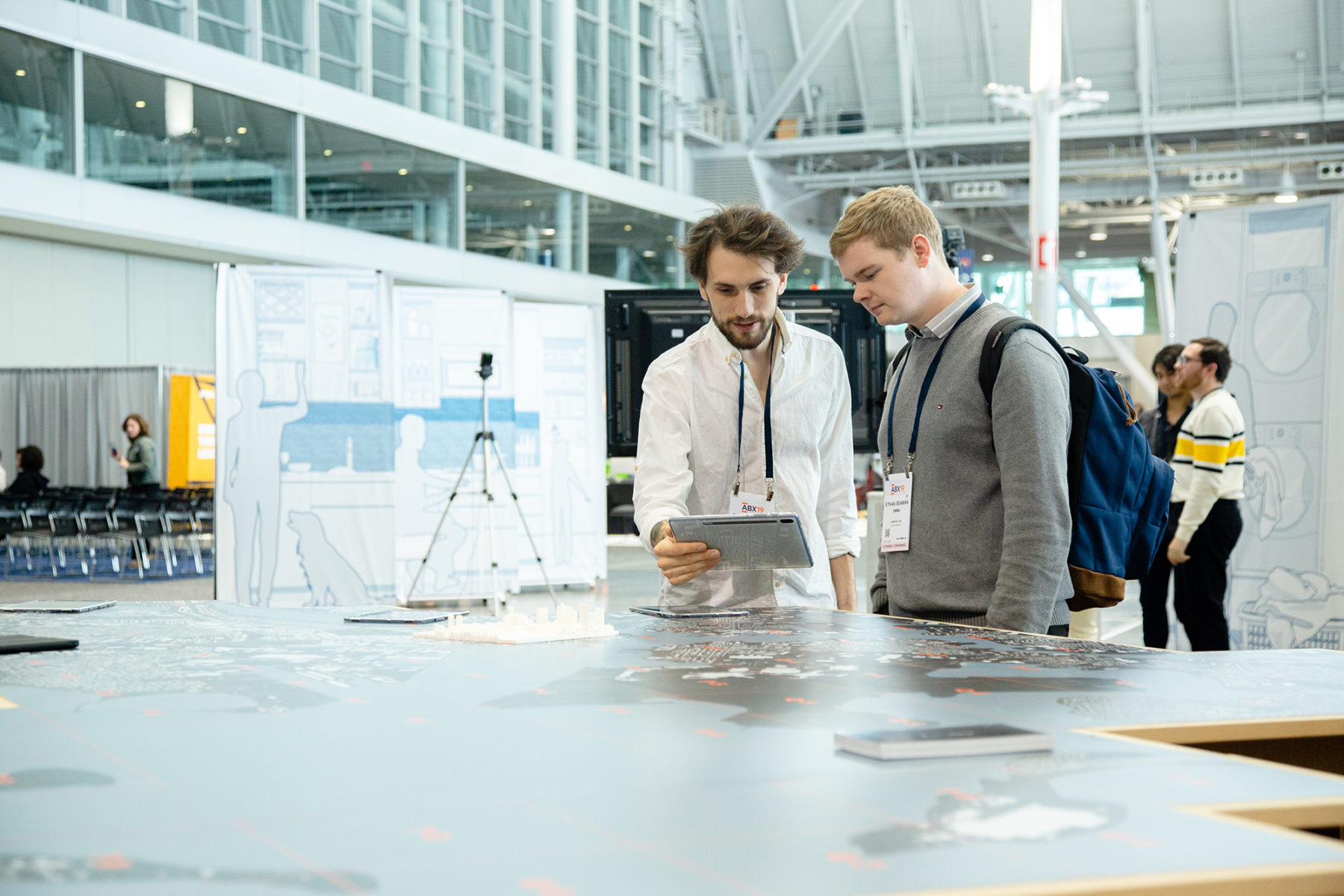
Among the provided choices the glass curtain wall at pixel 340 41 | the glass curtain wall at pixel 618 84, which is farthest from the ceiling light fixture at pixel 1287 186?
the glass curtain wall at pixel 340 41

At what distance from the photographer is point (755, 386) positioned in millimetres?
2736

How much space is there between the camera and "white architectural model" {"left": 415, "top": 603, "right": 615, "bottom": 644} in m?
2.07

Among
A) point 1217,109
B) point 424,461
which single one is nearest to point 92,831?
point 424,461

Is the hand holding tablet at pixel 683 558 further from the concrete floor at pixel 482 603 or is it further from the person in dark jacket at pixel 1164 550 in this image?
the concrete floor at pixel 482 603

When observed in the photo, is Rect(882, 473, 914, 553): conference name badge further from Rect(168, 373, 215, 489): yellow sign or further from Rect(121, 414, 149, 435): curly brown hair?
Rect(168, 373, 215, 489): yellow sign

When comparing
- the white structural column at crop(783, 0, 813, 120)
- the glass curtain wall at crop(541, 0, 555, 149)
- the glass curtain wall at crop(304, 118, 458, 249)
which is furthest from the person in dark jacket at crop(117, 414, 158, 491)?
the white structural column at crop(783, 0, 813, 120)

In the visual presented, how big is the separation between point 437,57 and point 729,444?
13711 mm

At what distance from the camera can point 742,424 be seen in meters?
2.69

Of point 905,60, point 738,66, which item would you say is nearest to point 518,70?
point 738,66

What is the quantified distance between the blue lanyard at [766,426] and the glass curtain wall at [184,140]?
34.8 feet

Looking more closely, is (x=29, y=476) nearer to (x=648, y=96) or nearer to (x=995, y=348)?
(x=648, y=96)

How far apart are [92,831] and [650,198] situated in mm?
17973

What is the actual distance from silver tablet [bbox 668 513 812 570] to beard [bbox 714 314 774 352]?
494 mm

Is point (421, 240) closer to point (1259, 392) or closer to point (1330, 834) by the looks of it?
point (1259, 392)
